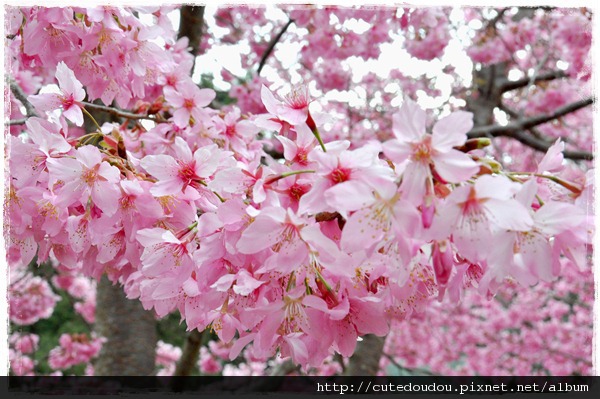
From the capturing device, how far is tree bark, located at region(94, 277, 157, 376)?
271 cm

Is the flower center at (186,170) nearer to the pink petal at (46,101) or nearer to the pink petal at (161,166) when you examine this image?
the pink petal at (161,166)

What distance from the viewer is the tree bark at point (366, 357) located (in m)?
3.30

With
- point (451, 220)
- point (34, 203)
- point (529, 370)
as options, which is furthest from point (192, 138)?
point (529, 370)

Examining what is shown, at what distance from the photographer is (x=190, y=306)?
0.94 metres

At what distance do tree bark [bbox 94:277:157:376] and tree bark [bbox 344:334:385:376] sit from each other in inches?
48.3

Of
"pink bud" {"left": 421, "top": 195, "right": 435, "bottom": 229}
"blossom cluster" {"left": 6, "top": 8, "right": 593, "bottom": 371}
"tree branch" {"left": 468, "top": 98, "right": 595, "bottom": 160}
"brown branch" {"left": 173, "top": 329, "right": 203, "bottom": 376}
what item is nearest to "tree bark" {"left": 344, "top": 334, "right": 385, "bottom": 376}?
"brown branch" {"left": 173, "top": 329, "right": 203, "bottom": 376}

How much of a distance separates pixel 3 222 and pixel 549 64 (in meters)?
4.73

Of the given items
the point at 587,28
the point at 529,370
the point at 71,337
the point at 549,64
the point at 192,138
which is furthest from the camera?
the point at 529,370

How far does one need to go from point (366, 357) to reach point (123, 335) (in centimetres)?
147

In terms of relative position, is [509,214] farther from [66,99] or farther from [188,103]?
[188,103]

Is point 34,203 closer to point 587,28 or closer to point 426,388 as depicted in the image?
point 426,388

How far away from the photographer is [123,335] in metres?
2.76

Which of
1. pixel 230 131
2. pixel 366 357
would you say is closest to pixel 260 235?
pixel 230 131

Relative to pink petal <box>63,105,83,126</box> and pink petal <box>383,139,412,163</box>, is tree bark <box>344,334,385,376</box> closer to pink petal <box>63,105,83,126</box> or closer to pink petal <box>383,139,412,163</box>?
pink petal <box>63,105,83,126</box>
